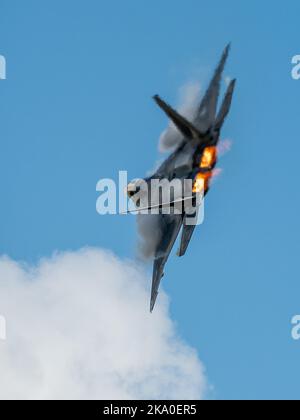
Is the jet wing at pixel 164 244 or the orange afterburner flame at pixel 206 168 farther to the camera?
the jet wing at pixel 164 244

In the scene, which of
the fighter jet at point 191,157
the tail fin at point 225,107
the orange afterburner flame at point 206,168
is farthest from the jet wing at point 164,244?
the tail fin at point 225,107

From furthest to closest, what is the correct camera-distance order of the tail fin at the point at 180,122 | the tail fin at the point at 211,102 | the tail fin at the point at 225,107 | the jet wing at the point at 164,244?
the jet wing at the point at 164,244 → the tail fin at the point at 211,102 → the tail fin at the point at 225,107 → the tail fin at the point at 180,122

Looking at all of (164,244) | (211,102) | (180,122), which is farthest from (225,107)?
(164,244)

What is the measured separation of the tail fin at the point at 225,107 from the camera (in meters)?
61.2

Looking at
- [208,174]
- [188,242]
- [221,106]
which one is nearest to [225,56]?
[221,106]

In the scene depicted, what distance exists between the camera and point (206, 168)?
61375 millimetres

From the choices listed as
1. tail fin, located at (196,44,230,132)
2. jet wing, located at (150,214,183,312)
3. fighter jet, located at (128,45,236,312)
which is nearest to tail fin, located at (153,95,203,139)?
fighter jet, located at (128,45,236,312)

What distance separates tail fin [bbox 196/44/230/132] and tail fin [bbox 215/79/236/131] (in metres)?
0.66

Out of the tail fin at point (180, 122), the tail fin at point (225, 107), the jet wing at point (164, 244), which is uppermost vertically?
the tail fin at point (225, 107)

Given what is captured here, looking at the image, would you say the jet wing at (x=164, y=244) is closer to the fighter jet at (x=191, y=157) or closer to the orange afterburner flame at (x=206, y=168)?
the fighter jet at (x=191, y=157)

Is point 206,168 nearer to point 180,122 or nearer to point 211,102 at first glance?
point 180,122

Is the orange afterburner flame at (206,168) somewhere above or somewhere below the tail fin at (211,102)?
below
